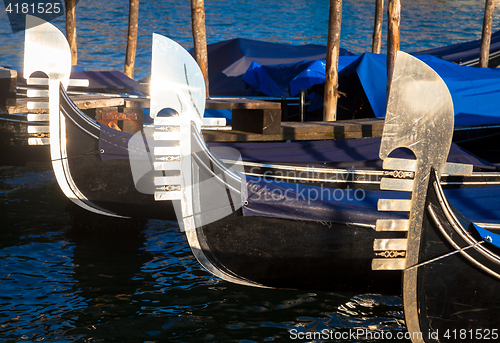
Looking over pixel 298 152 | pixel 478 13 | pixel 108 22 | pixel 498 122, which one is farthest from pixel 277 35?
pixel 298 152

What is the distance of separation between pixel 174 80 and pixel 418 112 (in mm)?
1391

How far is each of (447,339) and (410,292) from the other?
1.21ft

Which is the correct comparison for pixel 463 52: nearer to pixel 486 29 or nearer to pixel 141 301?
pixel 486 29

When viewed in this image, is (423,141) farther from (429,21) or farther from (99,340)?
(429,21)

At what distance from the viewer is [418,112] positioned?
7.37 feet

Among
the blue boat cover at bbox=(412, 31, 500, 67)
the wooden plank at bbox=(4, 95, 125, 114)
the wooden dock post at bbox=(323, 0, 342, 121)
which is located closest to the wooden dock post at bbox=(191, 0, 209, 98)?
the wooden plank at bbox=(4, 95, 125, 114)

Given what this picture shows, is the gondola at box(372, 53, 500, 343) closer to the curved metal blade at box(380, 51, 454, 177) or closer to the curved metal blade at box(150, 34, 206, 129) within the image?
the curved metal blade at box(380, 51, 454, 177)

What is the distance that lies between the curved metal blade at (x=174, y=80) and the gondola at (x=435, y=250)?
4.00ft

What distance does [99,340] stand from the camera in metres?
3.23

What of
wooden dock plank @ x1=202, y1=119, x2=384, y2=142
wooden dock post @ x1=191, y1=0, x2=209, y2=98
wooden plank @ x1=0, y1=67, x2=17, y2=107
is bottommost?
wooden dock plank @ x1=202, y1=119, x2=384, y2=142

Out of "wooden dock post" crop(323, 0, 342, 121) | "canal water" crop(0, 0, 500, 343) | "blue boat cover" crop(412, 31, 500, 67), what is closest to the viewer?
"canal water" crop(0, 0, 500, 343)

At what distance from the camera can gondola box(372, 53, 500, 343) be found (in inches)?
89.6

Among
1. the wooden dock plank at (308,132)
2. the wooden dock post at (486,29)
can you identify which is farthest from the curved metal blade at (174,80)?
the wooden dock post at (486,29)

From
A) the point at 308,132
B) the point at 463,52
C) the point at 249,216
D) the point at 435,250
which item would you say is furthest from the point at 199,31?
the point at 463,52
